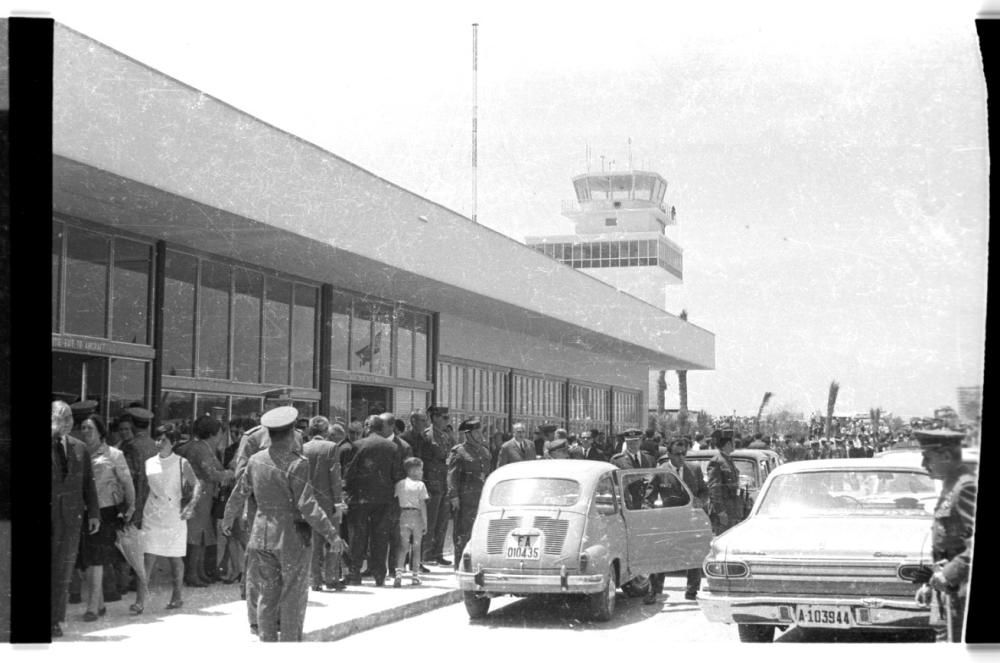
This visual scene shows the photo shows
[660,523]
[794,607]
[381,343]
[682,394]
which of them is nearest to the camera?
[794,607]

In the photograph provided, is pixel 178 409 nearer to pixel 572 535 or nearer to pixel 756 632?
pixel 572 535

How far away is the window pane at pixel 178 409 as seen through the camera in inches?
477

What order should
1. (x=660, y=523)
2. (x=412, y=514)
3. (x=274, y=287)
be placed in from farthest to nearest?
(x=274, y=287), (x=412, y=514), (x=660, y=523)

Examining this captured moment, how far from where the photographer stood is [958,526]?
223 inches

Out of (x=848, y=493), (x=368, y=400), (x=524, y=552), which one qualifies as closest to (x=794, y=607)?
(x=848, y=493)

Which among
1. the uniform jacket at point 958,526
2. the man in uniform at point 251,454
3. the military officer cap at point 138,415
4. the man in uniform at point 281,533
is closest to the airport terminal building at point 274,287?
the man in uniform at point 251,454

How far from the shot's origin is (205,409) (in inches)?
502

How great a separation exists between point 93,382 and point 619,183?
6004mm

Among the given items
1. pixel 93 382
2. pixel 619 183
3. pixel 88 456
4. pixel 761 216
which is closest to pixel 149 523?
pixel 88 456

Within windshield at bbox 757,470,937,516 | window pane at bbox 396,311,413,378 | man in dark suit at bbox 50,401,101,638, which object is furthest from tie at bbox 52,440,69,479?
window pane at bbox 396,311,413,378

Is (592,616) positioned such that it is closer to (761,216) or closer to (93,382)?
(761,216)

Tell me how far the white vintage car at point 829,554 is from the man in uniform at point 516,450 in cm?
442

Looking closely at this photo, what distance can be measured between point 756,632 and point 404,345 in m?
8.20

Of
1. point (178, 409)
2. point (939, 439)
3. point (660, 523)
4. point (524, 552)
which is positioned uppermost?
point (939, 439)
